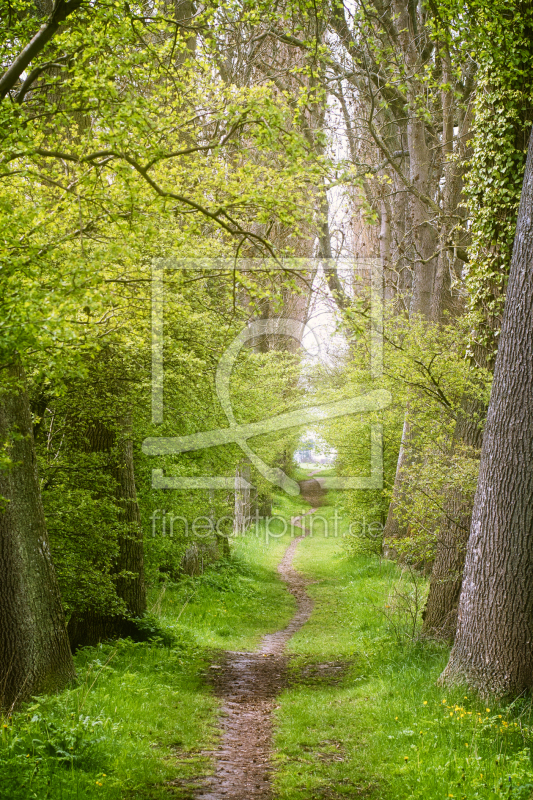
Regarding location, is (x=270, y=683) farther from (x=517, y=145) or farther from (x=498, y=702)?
(x=517, y=145)

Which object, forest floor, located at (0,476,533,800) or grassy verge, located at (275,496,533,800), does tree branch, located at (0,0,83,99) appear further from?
grassy verge, located at (275,496,533,800)

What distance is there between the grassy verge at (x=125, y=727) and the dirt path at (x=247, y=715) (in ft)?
0.63

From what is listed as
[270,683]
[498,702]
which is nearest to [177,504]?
[270,683]

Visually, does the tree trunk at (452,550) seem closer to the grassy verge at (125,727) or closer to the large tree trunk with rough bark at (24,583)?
the grassy verge at (125,727)

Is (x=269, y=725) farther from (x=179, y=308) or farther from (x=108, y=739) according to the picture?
(x=179, y=308)

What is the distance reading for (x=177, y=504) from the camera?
38.7 ft

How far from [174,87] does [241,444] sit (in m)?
8.16

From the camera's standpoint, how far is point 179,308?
7344mm

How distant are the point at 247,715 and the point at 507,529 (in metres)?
3.63

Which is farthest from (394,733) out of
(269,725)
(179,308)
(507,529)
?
(179,308)

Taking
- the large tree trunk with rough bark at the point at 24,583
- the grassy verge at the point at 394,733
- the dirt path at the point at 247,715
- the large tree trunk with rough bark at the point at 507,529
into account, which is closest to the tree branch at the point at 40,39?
the large tree trunk with rough bark at the point at 24,583

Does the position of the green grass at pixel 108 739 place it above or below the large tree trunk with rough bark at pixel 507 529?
below

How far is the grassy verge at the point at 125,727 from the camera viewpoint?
5043 millimetres

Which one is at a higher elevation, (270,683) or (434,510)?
(434,510)
